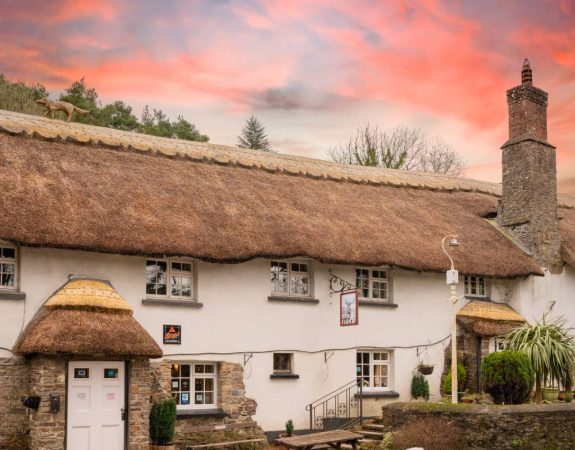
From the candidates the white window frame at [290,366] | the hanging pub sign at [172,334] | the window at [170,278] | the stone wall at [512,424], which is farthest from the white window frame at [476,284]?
the hanging pub sign at [172,334]

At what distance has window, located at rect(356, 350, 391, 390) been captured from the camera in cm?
2427

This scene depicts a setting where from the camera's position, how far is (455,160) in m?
56.0

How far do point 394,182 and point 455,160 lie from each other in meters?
27.9

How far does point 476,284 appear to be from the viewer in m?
27.1

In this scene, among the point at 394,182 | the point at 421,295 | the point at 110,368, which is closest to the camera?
the point at 110,368

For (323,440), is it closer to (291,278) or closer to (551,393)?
(291,278)

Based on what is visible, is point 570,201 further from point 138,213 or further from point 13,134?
point 13,134

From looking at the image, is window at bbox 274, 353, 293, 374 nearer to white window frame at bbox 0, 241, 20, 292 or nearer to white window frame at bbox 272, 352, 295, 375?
white window frame at bbox 272, 352, 295, 375

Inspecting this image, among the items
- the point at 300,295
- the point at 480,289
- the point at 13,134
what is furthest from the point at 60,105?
the point at 480,289

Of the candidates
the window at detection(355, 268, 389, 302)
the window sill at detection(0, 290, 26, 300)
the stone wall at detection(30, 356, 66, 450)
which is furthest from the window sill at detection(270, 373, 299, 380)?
the window sill at detection(0, 290, 26, 300)

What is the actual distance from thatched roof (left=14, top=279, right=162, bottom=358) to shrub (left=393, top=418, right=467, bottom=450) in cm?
589

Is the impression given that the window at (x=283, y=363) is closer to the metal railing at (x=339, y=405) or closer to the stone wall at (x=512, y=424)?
the metal railing at (x=339, y=405)

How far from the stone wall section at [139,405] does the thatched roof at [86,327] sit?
539 millimetres

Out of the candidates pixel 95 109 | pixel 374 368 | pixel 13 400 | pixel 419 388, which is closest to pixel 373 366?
pixel 374 368
